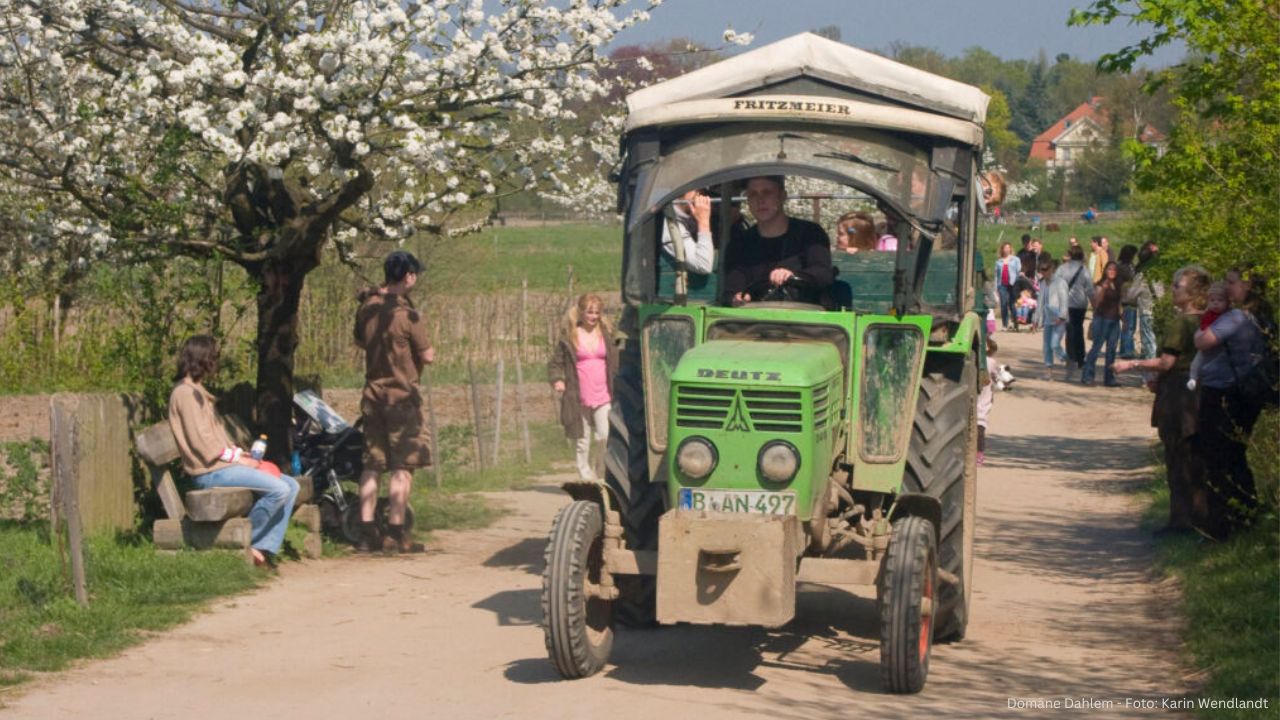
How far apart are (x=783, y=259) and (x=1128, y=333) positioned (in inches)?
765

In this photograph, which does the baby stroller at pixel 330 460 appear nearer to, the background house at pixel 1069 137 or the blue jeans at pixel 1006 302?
the blue jeans at pixel 1006 302

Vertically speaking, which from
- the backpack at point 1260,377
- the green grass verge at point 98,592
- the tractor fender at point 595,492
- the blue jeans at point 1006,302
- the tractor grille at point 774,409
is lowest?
the green grass verge at point 98,592

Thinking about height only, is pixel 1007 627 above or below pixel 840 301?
below

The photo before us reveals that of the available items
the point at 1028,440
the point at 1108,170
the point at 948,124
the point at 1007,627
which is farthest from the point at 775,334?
the point at 1108,170

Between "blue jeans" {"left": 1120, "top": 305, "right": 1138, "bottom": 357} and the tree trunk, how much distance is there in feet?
55.7

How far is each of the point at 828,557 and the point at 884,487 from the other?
433 millimetres

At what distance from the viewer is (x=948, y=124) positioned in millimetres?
8867

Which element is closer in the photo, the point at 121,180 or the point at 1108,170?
the point at 121,180

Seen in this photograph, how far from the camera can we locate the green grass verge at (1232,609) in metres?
7.84

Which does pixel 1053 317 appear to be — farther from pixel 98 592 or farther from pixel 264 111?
pixel 98 592

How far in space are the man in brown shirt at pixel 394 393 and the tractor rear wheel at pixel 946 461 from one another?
A: 4.31 metres

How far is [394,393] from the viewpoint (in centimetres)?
1214

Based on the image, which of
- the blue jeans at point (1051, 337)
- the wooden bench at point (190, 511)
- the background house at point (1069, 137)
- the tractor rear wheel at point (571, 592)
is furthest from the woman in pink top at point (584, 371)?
the background house at point (1069, 137)

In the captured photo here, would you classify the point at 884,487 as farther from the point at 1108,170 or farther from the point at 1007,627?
the point at 1108,170
